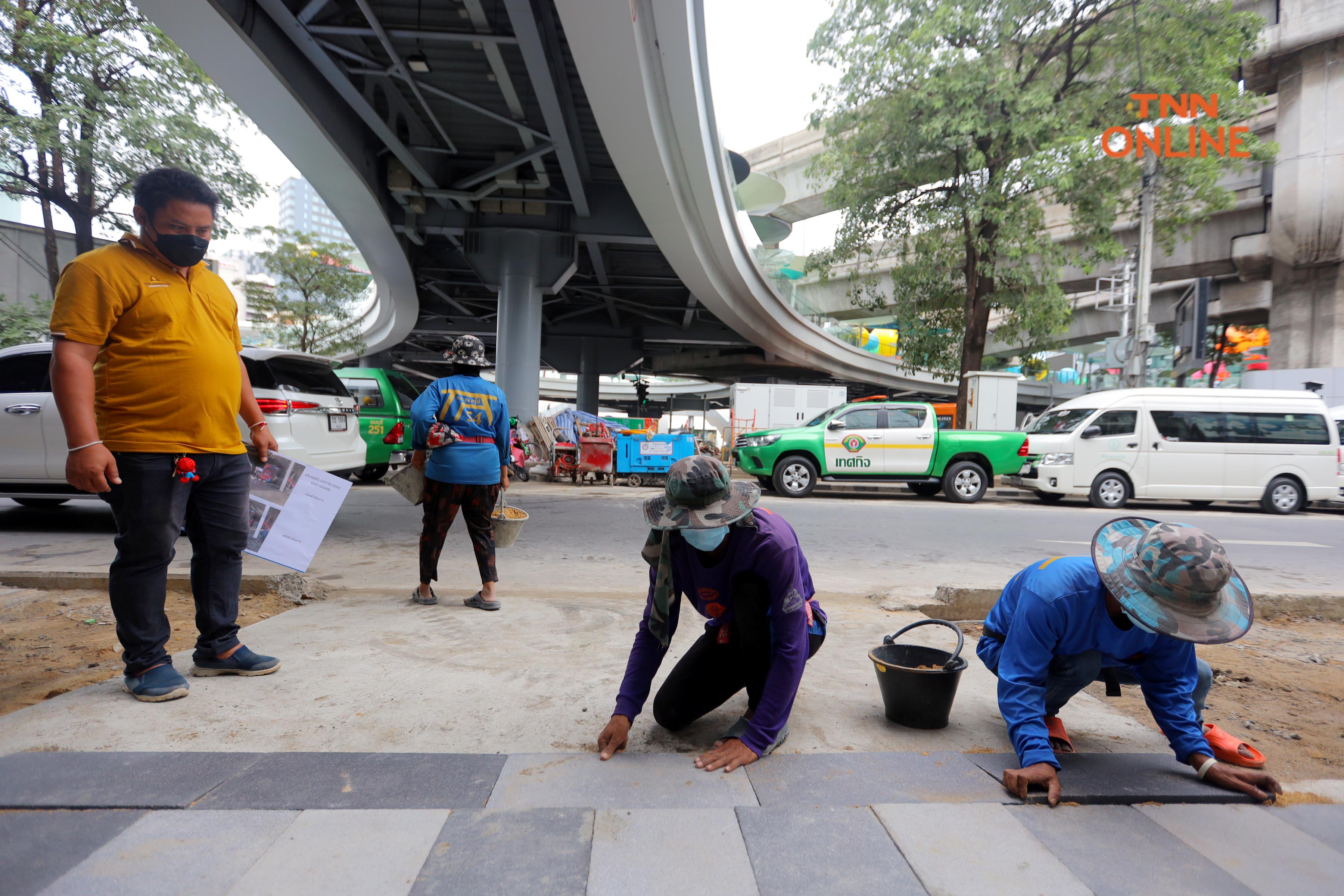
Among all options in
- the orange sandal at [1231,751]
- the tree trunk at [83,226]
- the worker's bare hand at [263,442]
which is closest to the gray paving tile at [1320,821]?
the orange sandal at [1231,751]

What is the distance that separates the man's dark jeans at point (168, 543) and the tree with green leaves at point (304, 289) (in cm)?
2130

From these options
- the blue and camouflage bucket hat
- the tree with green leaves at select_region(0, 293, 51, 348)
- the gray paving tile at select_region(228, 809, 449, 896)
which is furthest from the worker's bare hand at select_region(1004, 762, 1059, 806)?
the tree with green leaves at select_region(0, 293, 51, 348)

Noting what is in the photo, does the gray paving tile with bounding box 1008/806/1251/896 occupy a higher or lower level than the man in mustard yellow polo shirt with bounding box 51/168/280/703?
lower

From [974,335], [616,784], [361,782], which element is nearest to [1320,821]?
[616,784]

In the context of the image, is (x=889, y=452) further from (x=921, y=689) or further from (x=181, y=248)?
(x=181, y=248)

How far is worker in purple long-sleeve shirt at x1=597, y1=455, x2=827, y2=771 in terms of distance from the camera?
235cm

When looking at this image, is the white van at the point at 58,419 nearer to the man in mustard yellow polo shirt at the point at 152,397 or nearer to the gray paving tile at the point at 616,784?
the man in mustard yellow polo shirt at the point at 152,397

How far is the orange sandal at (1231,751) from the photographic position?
242cm

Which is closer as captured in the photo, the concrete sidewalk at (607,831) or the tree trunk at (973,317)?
the concrete sidewalk at (607,831)

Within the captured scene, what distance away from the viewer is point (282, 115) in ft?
32.2

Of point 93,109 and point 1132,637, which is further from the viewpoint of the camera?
point 93,109

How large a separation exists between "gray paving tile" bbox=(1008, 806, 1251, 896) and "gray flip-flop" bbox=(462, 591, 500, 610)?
10.2ft

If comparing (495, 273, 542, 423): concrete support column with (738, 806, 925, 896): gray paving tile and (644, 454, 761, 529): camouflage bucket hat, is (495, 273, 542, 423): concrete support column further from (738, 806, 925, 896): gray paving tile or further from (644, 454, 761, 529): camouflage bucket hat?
(738, 806, 925, 896): gray paving tile

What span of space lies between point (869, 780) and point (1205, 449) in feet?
41.6
